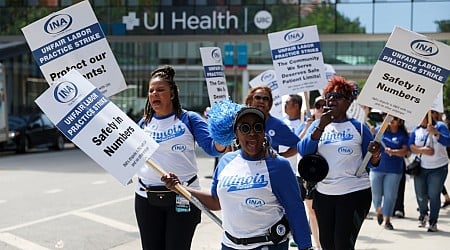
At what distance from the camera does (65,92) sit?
4.60 m

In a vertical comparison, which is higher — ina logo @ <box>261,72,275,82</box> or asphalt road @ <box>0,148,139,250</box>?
ina logo @ <box>261,72,275,82</box>

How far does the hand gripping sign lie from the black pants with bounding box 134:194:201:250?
207cm

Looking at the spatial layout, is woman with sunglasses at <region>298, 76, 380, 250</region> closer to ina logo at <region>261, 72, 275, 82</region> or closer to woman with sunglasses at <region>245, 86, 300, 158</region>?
woman with sunglasses at <region>245, 86, 300, 158</region>

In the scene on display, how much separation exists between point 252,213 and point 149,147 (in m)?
0.88

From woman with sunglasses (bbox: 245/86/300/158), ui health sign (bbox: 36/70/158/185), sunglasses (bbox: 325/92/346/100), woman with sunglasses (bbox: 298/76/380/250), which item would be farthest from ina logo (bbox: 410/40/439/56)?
ui health sign (bbox: 36/70/158/185)

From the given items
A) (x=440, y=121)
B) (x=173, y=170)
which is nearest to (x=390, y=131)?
(x=440, y=121)

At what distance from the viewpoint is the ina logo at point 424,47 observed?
21.0 feet

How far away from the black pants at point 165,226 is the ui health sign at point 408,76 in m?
2.09

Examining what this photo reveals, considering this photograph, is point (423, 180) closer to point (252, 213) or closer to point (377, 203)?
point (377, 203)

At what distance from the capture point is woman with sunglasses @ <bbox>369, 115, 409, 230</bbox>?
1041cm

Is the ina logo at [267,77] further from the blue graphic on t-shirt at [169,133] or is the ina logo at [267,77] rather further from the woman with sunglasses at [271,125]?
the blue graphic on t-shirt at [169,133]

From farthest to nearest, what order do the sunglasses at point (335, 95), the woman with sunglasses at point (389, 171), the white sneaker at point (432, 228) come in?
the woman with sunglasses at point (389, 171) < the white sneaker at point (432, 228) < the sunglasses at point (335, 95)

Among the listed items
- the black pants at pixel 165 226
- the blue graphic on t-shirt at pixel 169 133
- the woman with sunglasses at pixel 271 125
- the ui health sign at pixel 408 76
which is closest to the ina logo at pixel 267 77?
the woman with sunglasses at pixel 271 125

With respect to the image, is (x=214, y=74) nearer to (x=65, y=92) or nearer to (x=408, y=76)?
(x=408, y=76)
